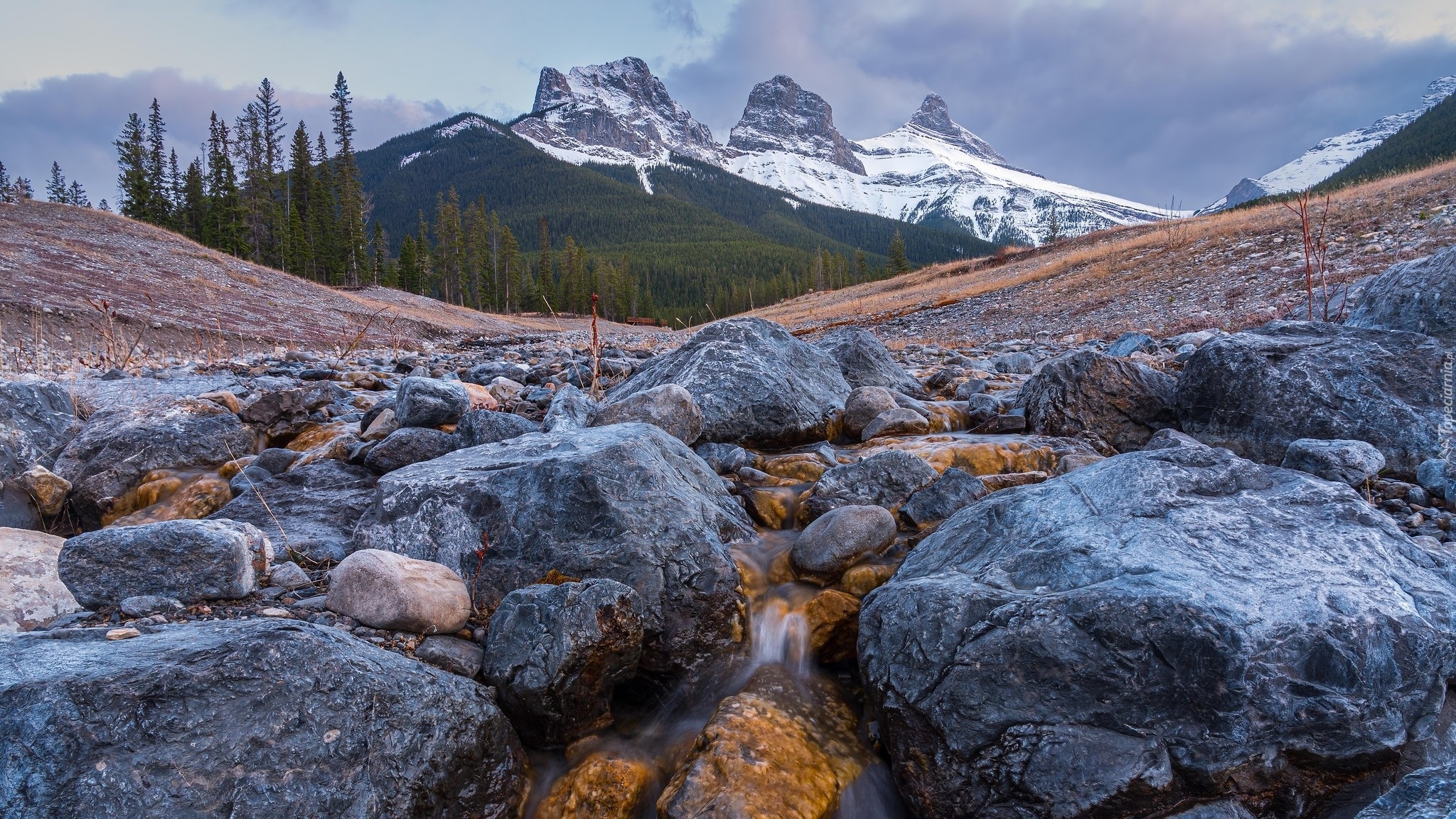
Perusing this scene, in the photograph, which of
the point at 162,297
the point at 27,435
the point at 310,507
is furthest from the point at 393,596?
the point at 162,297

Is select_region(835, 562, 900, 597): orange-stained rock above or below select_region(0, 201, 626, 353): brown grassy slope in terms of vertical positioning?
below

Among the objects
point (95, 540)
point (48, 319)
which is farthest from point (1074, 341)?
point (48, 319)

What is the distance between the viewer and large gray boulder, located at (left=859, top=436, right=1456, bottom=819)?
2516mm

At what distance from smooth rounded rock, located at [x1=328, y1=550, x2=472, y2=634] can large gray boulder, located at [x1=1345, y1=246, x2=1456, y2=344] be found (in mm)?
7760

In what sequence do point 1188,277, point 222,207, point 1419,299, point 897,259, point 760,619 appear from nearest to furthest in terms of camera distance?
point 760,619 < point 1419,299 < point 1188,277 < point 222,207 < point 897,259

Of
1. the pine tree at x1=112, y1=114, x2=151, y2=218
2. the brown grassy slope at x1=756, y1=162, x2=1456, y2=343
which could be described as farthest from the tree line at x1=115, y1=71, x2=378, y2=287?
the brown grassy slope at x1=756, y1=162, x2=1456, y2=343

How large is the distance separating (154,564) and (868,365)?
7.98 m

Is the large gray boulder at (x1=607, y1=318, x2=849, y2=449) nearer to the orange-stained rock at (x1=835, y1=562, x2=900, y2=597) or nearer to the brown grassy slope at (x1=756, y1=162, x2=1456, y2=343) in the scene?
the orange-stained rock at (x1=835, y1=562, x2=900, y2=597)

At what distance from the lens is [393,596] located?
3.38m

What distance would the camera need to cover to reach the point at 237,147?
66.0 m

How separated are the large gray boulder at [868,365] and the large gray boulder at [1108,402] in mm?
2493

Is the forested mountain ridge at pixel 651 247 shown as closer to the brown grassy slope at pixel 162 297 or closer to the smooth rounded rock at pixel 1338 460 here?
the brown grassy slope at pixel 162 297

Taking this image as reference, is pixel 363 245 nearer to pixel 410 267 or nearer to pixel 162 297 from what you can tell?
pixel 410 267

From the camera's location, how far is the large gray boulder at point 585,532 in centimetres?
388
